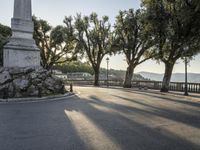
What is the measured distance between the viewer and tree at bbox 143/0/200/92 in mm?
22064

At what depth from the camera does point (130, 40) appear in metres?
35.0

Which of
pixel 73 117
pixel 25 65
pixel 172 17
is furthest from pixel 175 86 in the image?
pixel 73 117

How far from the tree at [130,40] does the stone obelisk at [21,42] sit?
16492 mm

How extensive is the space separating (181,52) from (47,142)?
20.0m

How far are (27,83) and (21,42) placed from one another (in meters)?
4.06

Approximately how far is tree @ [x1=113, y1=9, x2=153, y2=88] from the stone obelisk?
16.5 m

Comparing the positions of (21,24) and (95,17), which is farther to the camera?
(95,17)

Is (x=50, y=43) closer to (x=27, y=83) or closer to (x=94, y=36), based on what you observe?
(x=94, y=36)

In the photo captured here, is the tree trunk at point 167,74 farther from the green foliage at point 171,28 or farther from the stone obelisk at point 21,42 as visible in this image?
the stone obelisk at point 21,42

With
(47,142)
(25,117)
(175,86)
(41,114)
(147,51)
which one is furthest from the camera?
(147,51)

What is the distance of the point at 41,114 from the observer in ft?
36.2

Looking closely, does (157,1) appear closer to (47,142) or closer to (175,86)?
(175,86)

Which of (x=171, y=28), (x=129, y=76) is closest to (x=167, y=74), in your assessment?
(x=171, y=28)

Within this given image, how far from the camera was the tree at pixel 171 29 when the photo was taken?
22064 mm
